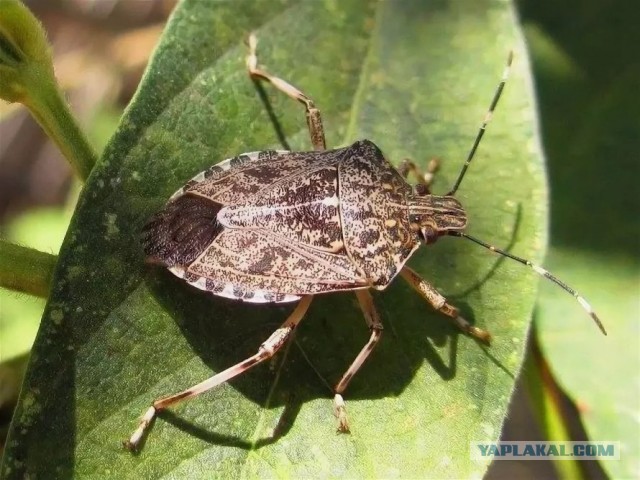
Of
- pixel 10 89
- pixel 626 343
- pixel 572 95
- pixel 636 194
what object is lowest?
pixel 626 343

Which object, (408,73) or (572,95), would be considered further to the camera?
(572,95)

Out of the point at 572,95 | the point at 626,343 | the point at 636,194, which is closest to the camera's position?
the point at 626,343

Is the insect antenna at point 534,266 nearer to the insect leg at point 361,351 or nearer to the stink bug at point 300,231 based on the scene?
the stink bug at point 300,231

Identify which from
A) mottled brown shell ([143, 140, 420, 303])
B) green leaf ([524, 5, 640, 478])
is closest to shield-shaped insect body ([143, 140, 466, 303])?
mottled brown shell ([143, 140, 420, 303])

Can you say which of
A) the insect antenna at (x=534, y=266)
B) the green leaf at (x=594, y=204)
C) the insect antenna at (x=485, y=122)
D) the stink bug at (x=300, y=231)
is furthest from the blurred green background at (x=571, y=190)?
the insect antenna at (x=485, y=122)

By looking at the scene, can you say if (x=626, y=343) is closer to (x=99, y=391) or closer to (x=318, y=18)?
(x=318, y=18)

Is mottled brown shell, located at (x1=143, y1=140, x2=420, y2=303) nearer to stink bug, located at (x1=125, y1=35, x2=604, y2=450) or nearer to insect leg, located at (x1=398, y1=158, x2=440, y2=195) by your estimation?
stink bug, located at (x1=125, y1=35, x2=604, y2=450)

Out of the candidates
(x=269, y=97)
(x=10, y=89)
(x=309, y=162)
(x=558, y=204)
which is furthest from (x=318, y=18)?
(x=558, y=204)
